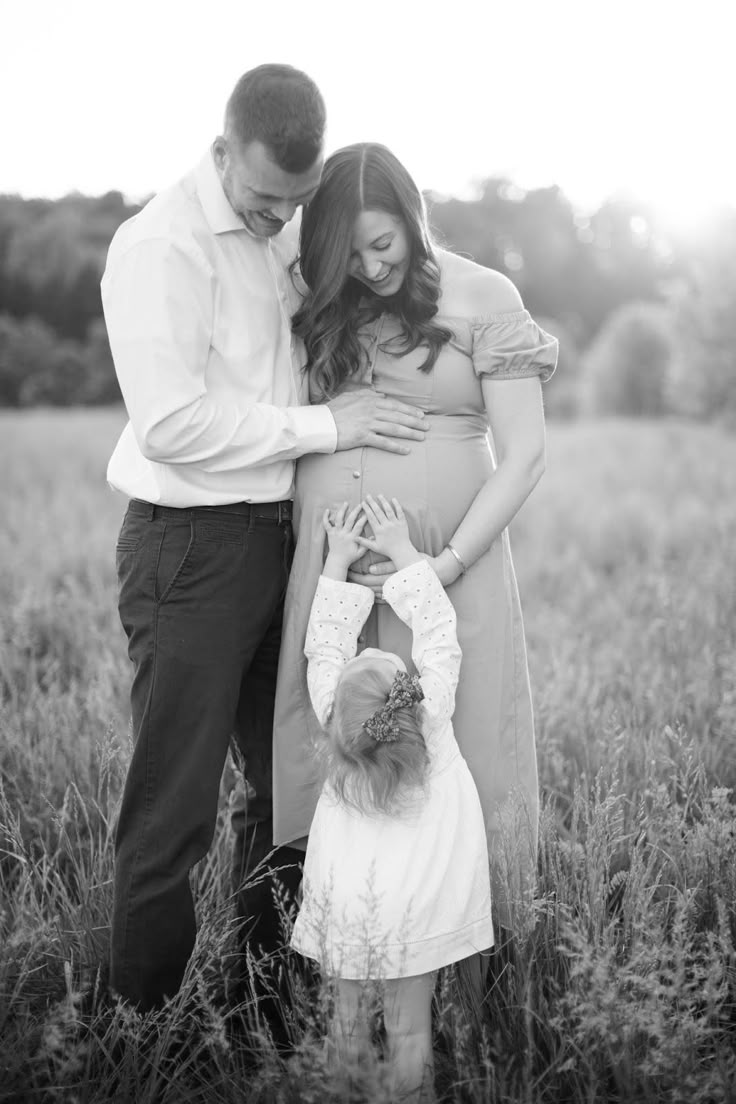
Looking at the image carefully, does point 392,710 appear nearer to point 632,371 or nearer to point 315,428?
point 315,428

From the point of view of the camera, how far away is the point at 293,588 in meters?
2.55

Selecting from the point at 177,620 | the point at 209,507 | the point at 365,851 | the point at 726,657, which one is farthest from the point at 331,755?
the point at 726,657

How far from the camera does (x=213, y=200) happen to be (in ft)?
7.67

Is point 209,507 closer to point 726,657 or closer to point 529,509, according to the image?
point 726,657

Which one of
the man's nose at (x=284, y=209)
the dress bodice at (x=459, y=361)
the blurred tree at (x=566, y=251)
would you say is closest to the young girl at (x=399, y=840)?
the dress bodice at (x=459, y=361)

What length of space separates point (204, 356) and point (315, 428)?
0.34 metres

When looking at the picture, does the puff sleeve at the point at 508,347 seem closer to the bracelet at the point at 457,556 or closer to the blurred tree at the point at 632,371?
the bracelet at the point at 457,556

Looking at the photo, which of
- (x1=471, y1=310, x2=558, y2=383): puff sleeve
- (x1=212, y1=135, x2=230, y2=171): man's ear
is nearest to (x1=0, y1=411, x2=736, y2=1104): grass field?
(x1=471, y1=310, x2=558, y2=383): puff sleeve

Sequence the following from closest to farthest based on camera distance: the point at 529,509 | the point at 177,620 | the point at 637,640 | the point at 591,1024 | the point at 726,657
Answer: the point at 591,1024 < the point at 177,620 < the point at 726,657 < the point at 637,640 < the point at 529,509

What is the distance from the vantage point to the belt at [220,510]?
93.7 inches

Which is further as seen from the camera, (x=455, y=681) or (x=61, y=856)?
(x=61, y=856)

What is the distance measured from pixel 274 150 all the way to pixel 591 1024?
80.2 inches

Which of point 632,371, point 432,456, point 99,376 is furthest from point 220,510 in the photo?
point 632,371

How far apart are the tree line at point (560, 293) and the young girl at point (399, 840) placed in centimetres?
134
